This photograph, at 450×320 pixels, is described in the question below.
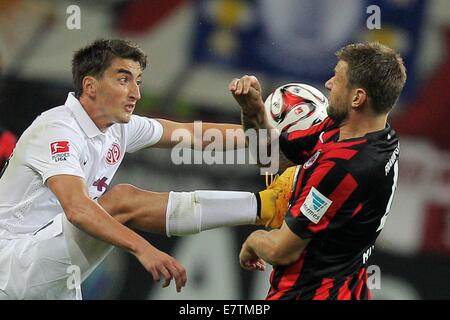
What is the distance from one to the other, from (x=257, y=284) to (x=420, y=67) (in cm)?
195

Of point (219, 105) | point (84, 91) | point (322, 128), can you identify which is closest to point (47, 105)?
point (219, 105)

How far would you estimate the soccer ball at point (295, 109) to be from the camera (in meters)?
4.88

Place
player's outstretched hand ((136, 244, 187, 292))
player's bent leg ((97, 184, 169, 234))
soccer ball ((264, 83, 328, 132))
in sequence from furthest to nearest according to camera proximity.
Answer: soccer ball ((264, 83, 328, 132))
player's bent leg ((97, 184, 169, 234))
player's outstretched hand ((136, 244, 187, 292))

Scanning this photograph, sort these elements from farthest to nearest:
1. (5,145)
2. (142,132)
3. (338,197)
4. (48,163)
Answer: (5,145)
(142,132)
(48,163)
(338,197)

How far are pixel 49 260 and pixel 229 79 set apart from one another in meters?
2.72

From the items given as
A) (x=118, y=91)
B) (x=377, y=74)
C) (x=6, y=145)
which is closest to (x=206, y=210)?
(x=118, y=91)

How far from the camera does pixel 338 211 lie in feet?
13.7

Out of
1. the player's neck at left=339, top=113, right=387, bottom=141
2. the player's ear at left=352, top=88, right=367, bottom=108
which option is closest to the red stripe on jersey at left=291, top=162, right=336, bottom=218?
the player's neck at left=339, top=113, right=387, bottom=141

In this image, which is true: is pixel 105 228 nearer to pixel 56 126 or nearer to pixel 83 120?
pixel 56 126

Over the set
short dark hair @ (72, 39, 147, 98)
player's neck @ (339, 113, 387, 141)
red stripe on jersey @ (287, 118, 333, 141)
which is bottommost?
Answer: red stripe on jersey @ (287, 118, 333, 141)

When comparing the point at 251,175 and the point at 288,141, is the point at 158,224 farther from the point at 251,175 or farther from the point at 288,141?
the point at 251,175

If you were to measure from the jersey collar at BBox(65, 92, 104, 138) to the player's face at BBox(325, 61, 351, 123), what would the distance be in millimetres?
1283

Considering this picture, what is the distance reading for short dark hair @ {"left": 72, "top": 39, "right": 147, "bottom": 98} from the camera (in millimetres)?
5051

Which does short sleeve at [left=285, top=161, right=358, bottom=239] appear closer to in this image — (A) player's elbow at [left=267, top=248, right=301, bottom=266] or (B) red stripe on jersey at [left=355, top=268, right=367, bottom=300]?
(A) player's elbow at [left=267, top=248, right=301, bottom=266]
